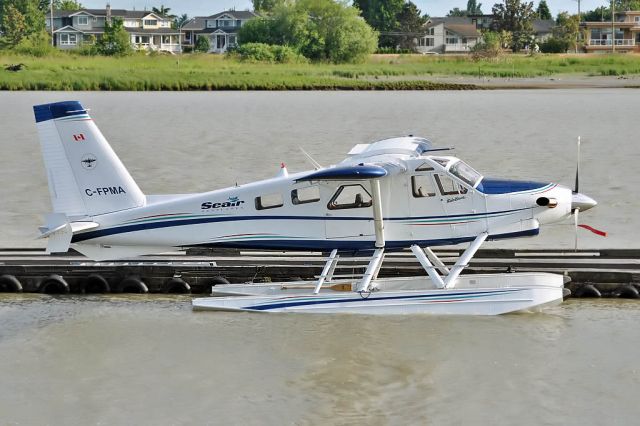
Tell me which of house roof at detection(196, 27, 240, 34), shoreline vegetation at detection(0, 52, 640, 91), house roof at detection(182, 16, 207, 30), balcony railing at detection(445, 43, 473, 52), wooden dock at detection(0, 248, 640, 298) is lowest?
wooden dock at detection(0, 248, 640, 298)

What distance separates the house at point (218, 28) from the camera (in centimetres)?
14600

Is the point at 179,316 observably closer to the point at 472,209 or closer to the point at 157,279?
the point at 157,279

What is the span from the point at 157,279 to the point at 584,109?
4620 cm

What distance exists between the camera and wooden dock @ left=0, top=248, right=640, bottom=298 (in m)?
15.7

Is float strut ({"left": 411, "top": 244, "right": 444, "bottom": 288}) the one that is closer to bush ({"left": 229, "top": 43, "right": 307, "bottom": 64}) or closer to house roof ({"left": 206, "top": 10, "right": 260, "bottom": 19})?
bush ({"left": 229, "top": 43, "right": 307, "bottom": 64})

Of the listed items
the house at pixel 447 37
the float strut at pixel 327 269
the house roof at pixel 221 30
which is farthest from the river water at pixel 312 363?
the house roof at pixel 221 30

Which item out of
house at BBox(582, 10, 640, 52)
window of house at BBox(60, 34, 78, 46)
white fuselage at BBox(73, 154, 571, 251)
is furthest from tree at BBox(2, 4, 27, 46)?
white fuselage at BBox(73, 154, 571, 251)

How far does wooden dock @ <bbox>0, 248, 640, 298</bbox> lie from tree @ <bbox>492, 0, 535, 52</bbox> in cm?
11396

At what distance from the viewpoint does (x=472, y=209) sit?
14.5 m

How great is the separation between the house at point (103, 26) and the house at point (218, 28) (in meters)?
3.70

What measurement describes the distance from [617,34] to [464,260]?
412ft

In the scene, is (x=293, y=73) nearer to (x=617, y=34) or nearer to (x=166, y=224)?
(x=617, y=34)

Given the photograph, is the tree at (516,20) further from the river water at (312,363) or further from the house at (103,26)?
the river water at (312,363)

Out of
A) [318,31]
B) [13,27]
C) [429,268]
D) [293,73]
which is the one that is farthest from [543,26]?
[429,268]
